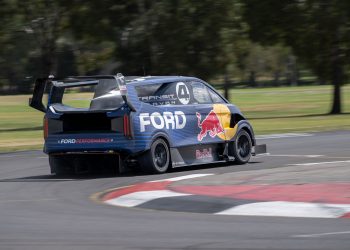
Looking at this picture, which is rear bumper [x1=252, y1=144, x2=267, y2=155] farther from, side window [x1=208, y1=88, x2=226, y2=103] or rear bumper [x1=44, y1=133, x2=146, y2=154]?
rear bumper [x1=44, y1=133, x2=146, y2=154]

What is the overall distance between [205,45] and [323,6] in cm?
623

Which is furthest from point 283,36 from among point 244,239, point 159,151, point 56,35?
point 244,239

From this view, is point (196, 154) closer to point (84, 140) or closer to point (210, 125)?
point (210, 125)

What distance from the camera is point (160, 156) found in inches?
634

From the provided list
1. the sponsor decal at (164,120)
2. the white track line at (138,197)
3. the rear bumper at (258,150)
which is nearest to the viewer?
the white track line at (138,197)

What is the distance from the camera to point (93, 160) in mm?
16125

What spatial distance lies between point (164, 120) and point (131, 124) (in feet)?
2.71

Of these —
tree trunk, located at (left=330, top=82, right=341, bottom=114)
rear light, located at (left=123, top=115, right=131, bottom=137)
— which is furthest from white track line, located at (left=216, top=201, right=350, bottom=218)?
tree trunk, located at (left=330, top=82, right=341, bottom=114)

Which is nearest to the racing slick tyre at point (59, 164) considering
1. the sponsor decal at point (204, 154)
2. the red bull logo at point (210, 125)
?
the sponsor decal at point (204, 154)

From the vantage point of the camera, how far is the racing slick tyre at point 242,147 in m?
17.6

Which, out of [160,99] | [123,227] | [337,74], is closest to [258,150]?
[160,99]

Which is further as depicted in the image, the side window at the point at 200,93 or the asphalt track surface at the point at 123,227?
the side window at the point at 200,93

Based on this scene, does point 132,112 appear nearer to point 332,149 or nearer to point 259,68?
point 332,149

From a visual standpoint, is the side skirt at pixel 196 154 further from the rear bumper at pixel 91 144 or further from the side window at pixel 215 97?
the rear bumper at pixel 91 144
